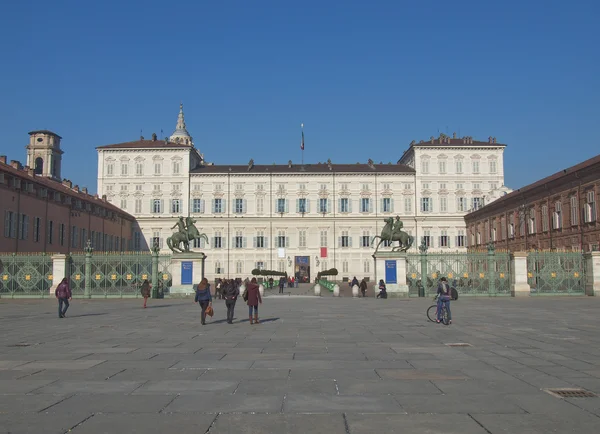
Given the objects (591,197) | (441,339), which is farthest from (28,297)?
(591,197)

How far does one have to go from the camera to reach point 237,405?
6574 mm

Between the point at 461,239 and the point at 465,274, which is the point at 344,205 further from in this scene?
the point at 465,274

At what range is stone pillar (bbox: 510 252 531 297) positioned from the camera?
31828mm

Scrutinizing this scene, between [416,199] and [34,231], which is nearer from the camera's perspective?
[34,231]

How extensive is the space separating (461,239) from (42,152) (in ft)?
198

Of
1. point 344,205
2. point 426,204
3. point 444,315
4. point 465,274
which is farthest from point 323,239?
point 444,315

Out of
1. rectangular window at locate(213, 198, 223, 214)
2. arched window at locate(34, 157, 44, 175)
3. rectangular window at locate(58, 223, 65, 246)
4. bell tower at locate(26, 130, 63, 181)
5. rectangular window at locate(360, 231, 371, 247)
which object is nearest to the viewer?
rectangular window at locate(58, 223, 65, 246)

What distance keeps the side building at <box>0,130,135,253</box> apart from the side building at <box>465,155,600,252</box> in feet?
119

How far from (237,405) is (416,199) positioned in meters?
68.8

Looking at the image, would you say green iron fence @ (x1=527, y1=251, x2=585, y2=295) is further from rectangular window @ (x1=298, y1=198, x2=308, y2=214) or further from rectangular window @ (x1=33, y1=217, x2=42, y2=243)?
rectangular window @ (x1=298, y1=198, x2=308, y2=214)

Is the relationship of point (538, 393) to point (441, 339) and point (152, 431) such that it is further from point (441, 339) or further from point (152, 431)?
point (441, 339)

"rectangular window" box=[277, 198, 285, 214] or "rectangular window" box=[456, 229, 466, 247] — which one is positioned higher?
A: "rectangular window" box=[277, 198, 285, 214]

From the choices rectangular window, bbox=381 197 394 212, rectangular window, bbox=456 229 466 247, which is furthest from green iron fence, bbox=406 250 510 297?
rectangular window, bbox=456 229 466 247

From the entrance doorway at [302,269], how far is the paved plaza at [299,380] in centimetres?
5856
